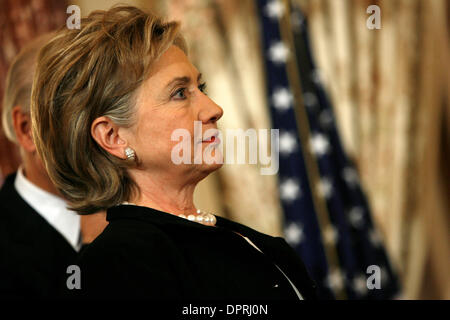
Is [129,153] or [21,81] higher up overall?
[21,81]

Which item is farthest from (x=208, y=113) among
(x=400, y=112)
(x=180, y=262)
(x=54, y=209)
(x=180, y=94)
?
(x=400, y=112)

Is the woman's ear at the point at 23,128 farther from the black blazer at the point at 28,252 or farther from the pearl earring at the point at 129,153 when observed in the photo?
the pearl earring at the point at 129,153

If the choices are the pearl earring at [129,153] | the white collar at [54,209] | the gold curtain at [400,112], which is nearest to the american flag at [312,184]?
the gold curtain at [400,112]

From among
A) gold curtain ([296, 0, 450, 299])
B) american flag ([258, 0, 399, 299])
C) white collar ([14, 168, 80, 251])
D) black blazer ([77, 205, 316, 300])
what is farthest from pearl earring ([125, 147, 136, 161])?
gold curtain ([296, 0, 450, 299])

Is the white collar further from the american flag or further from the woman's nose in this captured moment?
the american flag

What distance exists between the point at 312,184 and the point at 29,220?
1.68 metres

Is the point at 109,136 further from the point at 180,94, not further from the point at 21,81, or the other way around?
the point at 21,81

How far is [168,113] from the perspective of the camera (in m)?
1.29

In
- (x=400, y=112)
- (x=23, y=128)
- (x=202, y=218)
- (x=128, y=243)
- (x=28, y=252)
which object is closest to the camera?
(x=128, y=243)

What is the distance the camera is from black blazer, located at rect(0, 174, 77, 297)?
1.77 meters

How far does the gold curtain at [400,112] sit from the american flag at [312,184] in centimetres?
23

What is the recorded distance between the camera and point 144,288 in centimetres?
113

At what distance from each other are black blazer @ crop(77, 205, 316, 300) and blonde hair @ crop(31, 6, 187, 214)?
9cm

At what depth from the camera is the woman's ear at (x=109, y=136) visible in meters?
1.29
